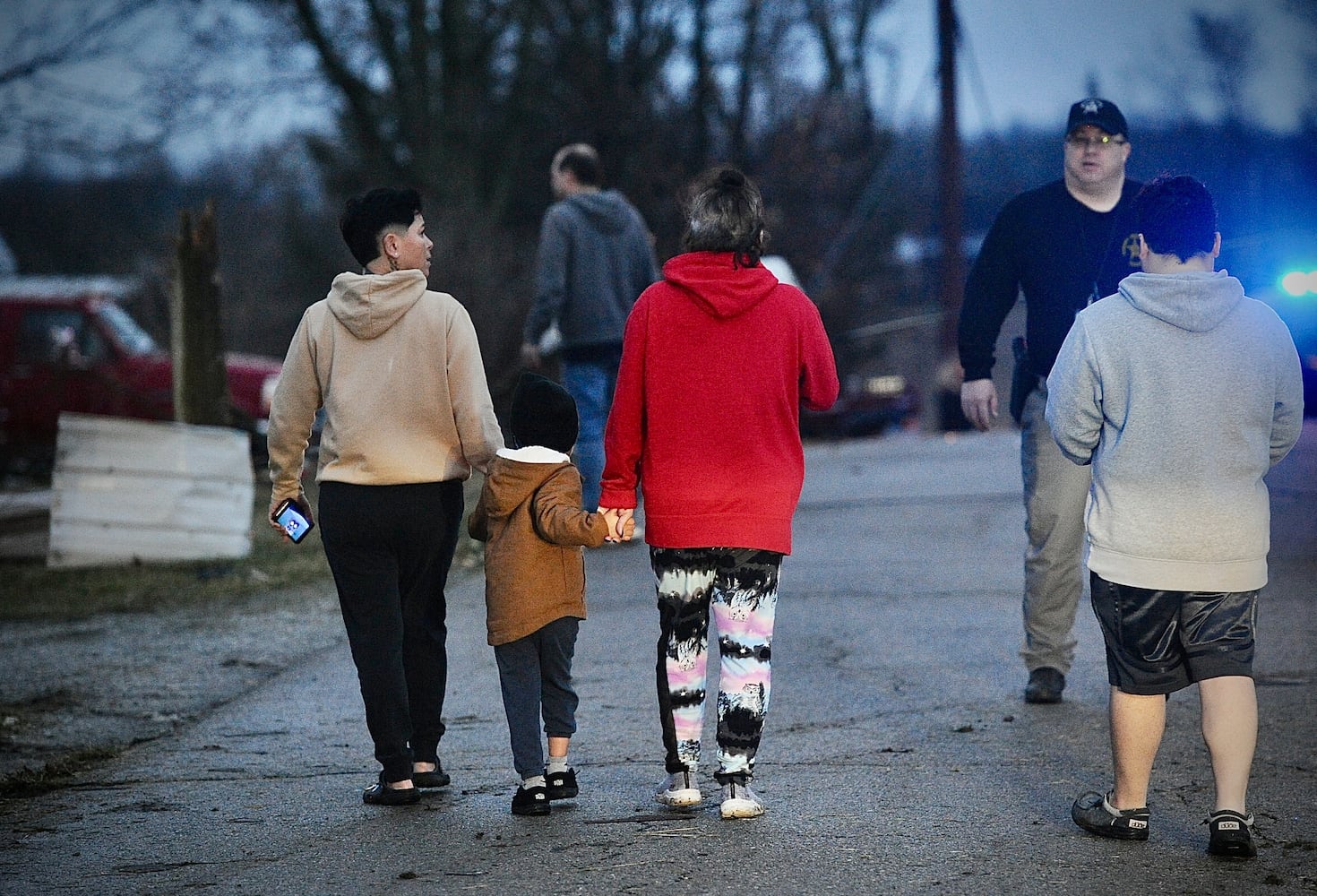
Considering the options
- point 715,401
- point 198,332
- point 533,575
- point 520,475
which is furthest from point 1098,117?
point 198,332

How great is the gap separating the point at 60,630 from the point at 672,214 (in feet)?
63.2

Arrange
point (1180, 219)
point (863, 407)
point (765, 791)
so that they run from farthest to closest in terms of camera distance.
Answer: point (863, 407)
point (765, 791)
point (1180, 219)

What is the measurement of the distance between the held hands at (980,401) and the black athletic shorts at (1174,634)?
69.4 inches

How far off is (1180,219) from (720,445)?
1305 millimetres

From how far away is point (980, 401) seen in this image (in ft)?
19.0

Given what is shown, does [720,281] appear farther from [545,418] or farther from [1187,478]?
[1187,478]

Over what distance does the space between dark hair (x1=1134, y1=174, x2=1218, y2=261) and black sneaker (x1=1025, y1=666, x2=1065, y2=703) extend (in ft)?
6.88

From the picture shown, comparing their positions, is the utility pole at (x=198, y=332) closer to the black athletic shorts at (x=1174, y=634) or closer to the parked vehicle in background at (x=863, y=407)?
the black athletic shorts at (x=1174, y=634)

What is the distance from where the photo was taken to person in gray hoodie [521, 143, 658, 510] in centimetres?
914

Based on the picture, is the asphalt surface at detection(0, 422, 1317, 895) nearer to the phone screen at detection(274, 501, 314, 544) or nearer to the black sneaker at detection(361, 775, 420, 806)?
the black sneaker at detection(361, 775, 420, 806)

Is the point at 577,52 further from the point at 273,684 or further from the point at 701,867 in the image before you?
the point at 701,867

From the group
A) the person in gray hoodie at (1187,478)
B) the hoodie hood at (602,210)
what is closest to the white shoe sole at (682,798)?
the person in gray hoodie at (1187,478)

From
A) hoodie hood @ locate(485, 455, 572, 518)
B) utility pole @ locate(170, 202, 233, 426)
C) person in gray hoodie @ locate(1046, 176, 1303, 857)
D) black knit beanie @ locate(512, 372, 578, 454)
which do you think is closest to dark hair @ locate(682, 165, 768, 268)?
black knit beanie @ locate(512, 372, 578, 454)

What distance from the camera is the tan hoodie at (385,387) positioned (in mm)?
4527
